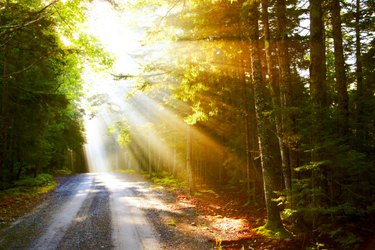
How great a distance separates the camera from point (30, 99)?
16562mm

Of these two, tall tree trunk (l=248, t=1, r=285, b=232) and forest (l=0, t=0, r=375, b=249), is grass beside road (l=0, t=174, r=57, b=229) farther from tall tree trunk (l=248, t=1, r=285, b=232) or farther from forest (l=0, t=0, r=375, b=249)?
tall tree trunk (l=248, t=1, r=285, b=232)

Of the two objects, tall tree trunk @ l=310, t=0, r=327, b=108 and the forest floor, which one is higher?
tall tree trunk @ l=310, t=0, r=327, b=108

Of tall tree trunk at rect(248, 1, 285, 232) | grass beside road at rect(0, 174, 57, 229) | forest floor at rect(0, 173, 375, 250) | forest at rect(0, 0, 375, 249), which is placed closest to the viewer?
forest at rect(0, 0, 375, 249)

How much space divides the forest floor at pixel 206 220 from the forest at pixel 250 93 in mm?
646

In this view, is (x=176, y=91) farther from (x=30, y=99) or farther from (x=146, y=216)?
(x=30, y=99)

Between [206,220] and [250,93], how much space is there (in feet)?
24.1

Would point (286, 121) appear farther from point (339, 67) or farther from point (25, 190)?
point (25, 190)

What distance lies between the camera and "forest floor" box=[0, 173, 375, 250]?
29.2ft

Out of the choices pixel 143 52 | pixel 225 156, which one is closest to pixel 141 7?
pixel 143 52

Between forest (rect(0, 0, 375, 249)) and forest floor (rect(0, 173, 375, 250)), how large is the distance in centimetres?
65

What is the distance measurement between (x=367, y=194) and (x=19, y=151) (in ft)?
73.1

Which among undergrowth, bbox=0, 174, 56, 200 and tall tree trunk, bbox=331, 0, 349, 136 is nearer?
tall tree trunk, bbox=331, 0, 349, 136

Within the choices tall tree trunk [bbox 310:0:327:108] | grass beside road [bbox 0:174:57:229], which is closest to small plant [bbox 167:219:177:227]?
grass beside road [bbox 0:174:57:229]

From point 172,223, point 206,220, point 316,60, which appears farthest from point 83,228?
point 316,60
